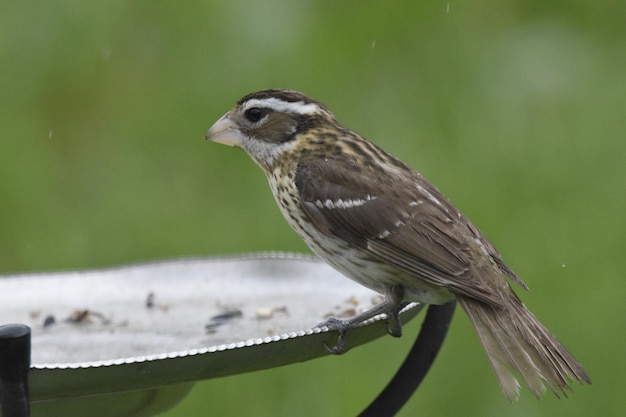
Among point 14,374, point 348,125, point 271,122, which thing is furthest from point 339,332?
point 348,125

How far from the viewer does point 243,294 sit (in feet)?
14.5

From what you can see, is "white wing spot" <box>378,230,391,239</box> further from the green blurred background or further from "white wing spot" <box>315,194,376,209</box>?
the green blurred background

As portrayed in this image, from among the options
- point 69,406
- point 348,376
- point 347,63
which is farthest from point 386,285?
point 347,63

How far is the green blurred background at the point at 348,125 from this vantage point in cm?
600

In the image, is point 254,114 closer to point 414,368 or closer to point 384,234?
point 384,234

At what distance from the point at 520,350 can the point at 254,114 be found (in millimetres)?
1217

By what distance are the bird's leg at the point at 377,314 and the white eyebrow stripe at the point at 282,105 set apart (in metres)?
0.72

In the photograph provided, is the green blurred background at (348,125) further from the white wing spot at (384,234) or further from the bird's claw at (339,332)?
the bird's claw at (339,332)

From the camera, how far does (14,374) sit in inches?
121

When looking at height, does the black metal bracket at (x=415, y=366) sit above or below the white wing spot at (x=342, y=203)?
below

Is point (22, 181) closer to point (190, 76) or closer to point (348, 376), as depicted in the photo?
point (190, 76)

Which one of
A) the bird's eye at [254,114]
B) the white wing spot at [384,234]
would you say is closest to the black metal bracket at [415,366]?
the white wing spot at [384,234]

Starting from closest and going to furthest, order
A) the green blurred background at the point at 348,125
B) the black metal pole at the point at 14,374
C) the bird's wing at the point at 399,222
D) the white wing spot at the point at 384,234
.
A: 1. the black metal pole at the point at 14,374
2. the bird's wing at the point at 399,222
3. the white wing spot at the point at 384,234
4. the green blurred background at the point at 348,125

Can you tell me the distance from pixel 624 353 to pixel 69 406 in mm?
3163
